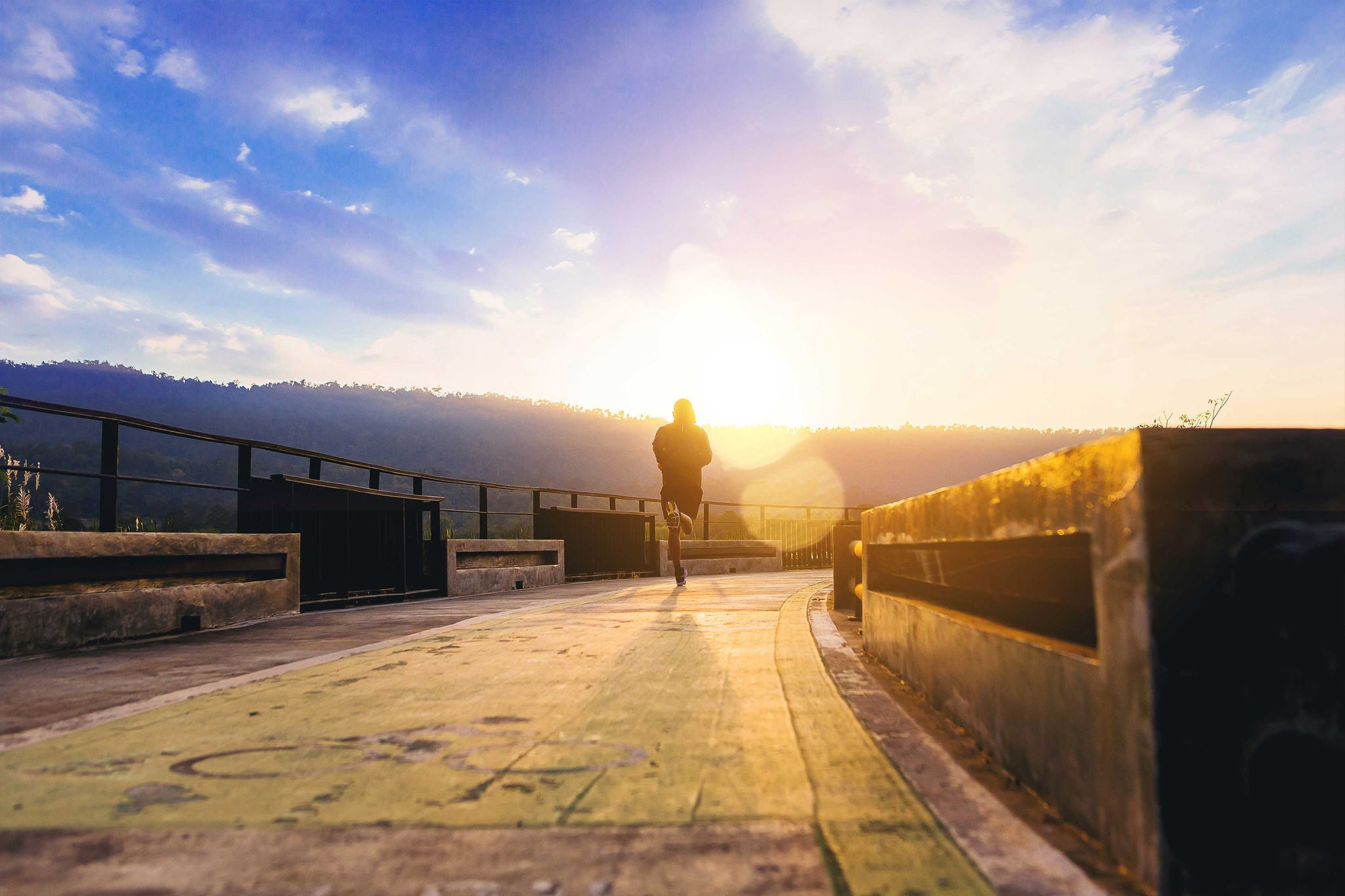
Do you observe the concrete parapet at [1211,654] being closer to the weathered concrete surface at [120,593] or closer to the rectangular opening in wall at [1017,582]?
the rectangular opening in wall at [1017,582]

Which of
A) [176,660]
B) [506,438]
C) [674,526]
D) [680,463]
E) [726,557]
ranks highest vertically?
[506,438]

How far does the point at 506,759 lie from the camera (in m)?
2.48

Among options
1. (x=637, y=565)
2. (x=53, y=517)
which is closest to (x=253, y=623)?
(x=53, y=517)

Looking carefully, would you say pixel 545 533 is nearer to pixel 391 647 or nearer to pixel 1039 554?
pixel 391 647

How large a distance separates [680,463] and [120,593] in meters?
6.86

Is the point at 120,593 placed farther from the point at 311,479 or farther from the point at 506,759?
the point at 506,759

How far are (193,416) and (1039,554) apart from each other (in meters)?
129

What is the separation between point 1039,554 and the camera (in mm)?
2287

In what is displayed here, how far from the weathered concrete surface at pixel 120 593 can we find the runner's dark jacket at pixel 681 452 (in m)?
5.23

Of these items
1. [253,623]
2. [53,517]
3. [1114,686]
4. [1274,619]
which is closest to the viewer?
[1274,619]

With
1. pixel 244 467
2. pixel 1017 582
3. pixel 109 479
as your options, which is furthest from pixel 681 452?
pixel 1017 582

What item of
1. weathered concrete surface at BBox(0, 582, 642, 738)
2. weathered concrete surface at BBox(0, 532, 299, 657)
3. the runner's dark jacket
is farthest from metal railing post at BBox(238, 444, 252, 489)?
the runner's dark jacket

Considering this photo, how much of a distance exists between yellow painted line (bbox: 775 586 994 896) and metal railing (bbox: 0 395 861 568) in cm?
487

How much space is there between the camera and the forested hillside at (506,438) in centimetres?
10525
